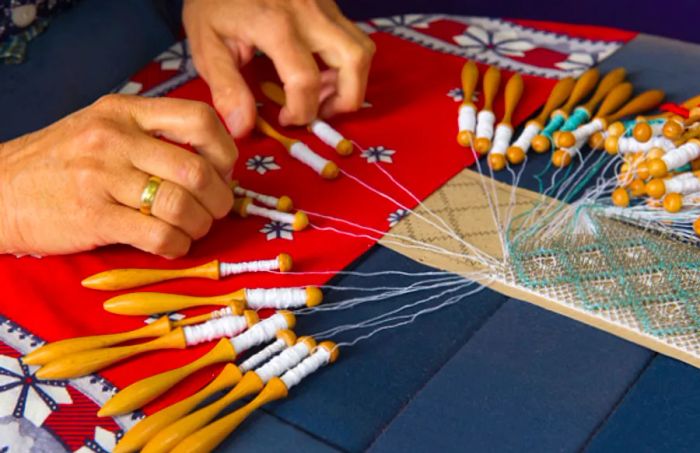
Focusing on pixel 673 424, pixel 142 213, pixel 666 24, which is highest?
pixel 142 213

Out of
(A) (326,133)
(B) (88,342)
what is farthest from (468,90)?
(B) (88,342)

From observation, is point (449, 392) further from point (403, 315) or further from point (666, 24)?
point (666, 24)

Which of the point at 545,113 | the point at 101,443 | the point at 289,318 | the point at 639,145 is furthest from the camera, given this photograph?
the point at 545,113

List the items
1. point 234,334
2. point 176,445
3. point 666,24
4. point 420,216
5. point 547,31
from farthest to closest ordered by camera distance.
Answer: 1. point 666,24
2. point 547,31
3. point 420,216
4. point 234,334
5. point 176,445

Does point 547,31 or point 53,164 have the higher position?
point 53,164

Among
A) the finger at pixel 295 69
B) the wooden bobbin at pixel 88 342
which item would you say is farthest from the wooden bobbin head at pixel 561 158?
the wooden bobbin at pixel 88 342

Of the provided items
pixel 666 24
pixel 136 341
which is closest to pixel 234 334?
pixel 136 341

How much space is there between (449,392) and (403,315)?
11 cm

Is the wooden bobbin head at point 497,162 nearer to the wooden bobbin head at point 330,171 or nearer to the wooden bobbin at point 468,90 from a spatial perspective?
the wooden bobbin at point 468,90

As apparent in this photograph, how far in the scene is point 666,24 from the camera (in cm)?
204

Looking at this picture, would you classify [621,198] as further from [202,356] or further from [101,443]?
[101,443]

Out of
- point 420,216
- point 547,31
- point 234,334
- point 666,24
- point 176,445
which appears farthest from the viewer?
point 666,24

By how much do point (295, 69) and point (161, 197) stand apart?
31 centimetres

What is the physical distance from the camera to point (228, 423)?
0.71 meters
